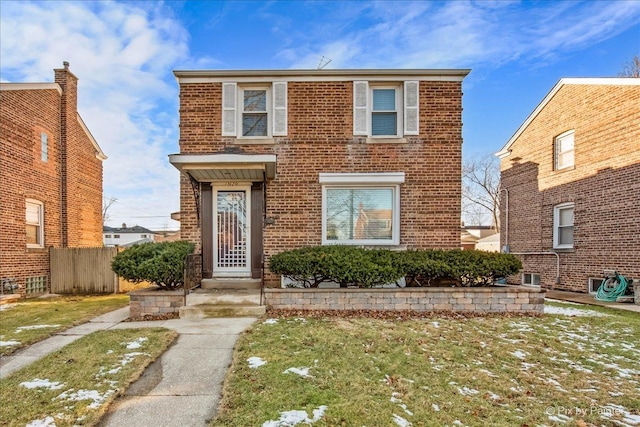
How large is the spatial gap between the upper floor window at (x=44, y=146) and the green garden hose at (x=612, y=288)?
730 inches

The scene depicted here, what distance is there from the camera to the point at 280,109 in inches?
327

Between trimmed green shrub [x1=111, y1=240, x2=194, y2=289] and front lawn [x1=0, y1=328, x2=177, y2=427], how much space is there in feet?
5.68

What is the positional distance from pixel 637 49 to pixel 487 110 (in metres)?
7.14

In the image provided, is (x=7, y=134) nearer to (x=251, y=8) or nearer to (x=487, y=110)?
(x=251, y=8)

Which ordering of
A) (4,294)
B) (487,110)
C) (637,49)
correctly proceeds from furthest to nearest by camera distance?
(487,110) < (637,49) < (4,294)

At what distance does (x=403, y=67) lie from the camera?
Result: 8.21m

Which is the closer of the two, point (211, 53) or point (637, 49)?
point (211, 53)

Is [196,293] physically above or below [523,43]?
below

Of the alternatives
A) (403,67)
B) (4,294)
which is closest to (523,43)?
(403,67)

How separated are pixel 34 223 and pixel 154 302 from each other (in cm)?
782

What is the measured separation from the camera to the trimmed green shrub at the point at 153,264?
6762 millimetres

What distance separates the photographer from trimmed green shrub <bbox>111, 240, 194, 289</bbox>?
6.76 m

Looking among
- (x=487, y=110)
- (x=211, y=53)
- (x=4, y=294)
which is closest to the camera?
(x=4, y=294)

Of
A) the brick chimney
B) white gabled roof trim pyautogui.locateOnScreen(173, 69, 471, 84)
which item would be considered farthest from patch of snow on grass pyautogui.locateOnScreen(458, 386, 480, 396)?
the brick chimney
